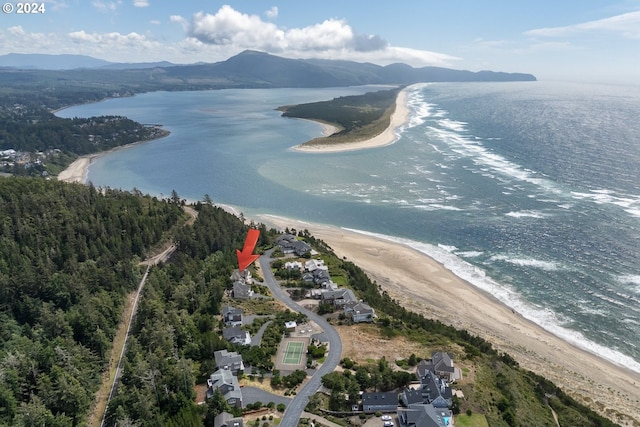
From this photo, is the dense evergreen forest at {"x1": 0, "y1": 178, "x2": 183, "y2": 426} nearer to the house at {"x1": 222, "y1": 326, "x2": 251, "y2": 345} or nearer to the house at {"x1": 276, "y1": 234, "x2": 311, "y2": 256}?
→ the house at {"x1": 222, "y1": 326, "x2": 251, "y2": 345}

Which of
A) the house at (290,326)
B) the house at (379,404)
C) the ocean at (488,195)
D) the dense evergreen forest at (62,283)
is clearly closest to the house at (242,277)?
the house at (290,326)

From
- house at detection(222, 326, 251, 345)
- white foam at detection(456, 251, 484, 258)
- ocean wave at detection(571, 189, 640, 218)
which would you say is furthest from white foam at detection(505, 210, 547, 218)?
house at detection(222, 326, 251, 345)

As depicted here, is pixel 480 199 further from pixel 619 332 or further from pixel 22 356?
pixel 22 356

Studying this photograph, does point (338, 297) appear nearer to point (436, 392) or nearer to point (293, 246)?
point (293, 246)

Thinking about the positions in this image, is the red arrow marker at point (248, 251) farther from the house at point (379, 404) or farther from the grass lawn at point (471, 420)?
the grass lawn at point (471, 420)

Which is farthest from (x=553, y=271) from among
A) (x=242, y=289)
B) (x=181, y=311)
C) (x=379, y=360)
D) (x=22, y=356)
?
(x=22, y=356)

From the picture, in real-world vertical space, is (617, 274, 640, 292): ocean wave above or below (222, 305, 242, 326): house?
above
